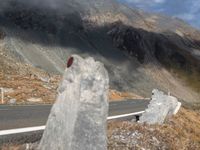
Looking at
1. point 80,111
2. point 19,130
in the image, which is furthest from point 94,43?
point 80,111

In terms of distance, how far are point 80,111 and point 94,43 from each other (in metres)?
101

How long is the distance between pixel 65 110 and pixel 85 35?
100 metres

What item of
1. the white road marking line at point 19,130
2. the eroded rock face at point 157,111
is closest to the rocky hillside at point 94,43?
the eroded rock face at point 157,111

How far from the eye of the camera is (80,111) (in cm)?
845

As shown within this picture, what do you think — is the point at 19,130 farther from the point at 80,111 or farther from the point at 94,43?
the point at 94,43

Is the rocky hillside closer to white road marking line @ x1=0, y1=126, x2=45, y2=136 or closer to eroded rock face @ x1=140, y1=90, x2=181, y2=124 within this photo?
eroded rock face @ x1=140, y1=90, x2=181, y2=124

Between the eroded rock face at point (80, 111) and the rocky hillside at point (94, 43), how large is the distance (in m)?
65.3

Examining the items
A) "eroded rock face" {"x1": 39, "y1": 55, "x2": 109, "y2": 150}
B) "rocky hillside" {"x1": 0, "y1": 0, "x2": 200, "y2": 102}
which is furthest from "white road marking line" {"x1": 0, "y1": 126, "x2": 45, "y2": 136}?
"rocky hillside" {"x1": 0, "y1": 0, "x2": 200, "y2": 102}

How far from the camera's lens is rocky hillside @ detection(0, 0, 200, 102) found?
3354 inches

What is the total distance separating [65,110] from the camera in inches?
336

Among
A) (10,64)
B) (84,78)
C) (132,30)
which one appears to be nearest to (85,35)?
(132,30)

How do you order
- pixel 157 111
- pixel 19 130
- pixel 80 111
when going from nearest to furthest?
pixel 80 111 < pixel 19 130 < pixel 157 111

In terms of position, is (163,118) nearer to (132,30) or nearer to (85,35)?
(85,35)

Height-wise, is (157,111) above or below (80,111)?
below
